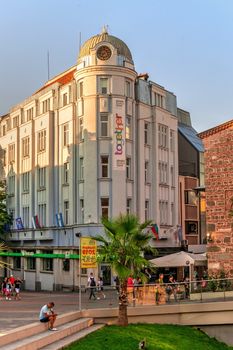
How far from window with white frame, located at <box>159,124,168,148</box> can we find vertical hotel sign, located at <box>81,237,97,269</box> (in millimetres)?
27449

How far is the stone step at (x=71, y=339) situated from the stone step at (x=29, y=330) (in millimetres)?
884

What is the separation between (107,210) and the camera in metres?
50.0

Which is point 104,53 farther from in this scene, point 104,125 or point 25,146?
point 25,146

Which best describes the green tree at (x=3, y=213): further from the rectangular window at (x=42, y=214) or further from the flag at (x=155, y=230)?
the flag at (x=155, y=230)

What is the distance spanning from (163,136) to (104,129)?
822 centimetres

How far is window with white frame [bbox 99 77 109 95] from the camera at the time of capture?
50656 millimetres

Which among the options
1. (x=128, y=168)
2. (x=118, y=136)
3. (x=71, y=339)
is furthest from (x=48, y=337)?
(x=128, y=168)

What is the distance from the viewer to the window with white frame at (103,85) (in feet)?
166

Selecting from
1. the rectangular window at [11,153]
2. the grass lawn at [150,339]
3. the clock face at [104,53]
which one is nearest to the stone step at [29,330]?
the grass lawn at [150,339]

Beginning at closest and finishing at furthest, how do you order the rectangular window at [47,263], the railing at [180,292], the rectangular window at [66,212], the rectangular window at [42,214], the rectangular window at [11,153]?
the railing at [180,292], the rectangular window at [66,212], the rectangular window at [47,263], the rectangular window at [42,214], the rectangular window at [11,153]

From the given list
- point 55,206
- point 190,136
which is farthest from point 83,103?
point 190,136

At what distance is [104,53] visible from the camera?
5069 cm

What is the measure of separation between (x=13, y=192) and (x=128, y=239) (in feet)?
128

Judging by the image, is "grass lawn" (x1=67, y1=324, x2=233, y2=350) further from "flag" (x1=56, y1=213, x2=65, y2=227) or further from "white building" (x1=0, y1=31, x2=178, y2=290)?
"flag" (x1=56, y1=213, x2=65, y2=227)
